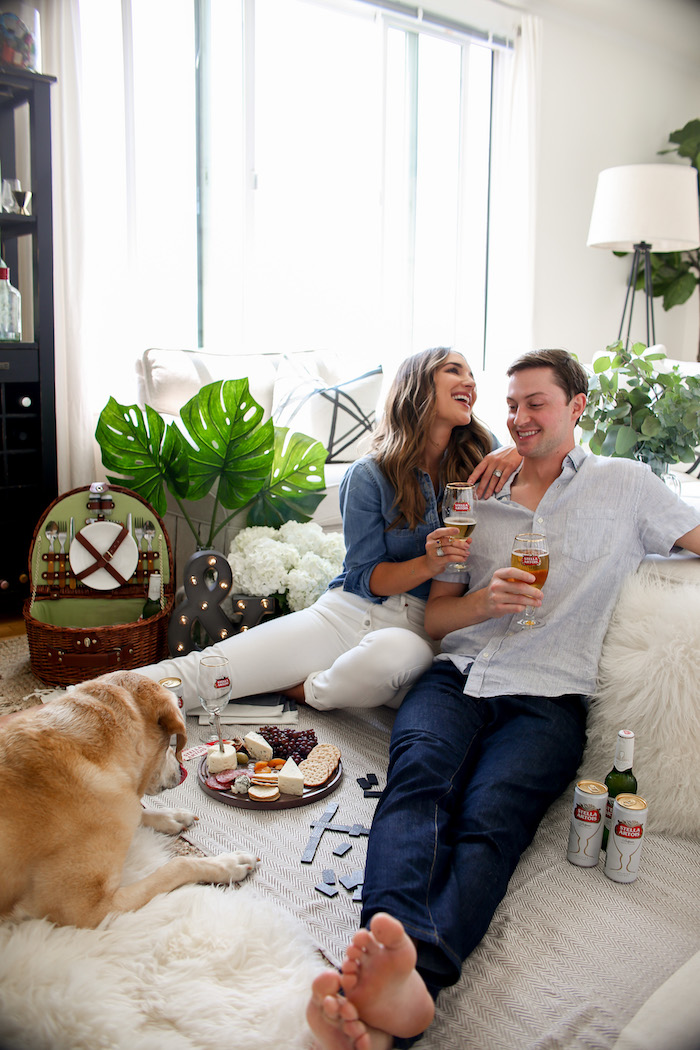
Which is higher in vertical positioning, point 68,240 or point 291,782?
point 68,240

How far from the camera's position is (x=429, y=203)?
443 cm

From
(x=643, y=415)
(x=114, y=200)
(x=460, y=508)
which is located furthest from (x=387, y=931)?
(x=114, y=200)

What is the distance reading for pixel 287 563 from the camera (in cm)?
237

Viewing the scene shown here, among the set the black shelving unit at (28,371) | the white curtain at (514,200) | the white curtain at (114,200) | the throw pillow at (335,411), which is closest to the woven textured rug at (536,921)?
the black shelving unit at (28,371)

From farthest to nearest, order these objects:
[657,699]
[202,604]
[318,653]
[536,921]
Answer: [202,604], [318,653], [657,699], [536,921]

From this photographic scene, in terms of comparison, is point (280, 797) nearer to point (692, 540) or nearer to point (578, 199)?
point (692, 540)

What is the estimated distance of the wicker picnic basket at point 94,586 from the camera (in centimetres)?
219

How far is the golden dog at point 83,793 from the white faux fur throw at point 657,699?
802mm

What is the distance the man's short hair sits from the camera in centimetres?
164

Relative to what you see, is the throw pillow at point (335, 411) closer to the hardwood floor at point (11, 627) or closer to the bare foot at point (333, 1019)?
the hardwood floor at point (11, 627)

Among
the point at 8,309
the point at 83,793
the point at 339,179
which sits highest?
the point at 339,179

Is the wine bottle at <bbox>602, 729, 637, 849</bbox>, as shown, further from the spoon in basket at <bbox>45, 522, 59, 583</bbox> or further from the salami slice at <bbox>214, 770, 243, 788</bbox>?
the spoon in basket at <bbox>45, 522, 59, 583</bbox>

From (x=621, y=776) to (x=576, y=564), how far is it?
1.38ft

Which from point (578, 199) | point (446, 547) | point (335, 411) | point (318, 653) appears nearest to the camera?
point (446, 547)
